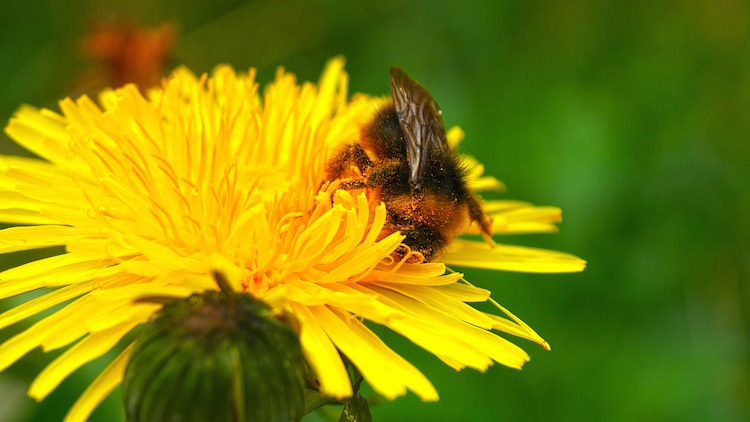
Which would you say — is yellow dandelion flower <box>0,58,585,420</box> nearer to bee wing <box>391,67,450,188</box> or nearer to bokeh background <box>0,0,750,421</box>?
bee wing <box>391,67,450,188</box>

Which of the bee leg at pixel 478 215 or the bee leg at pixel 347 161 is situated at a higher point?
the bee leg at pixel 347 161

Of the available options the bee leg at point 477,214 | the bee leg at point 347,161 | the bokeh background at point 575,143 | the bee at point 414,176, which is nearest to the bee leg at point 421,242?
the bee at point 414,176

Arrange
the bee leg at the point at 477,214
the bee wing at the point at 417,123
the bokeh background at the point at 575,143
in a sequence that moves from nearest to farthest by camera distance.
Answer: the bee wing at the point at 417,123 → the bee leg at the point at 477,214 → the bokeh background at the point at 575,143

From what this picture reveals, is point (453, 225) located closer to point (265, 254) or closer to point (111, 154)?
point (265, 254)

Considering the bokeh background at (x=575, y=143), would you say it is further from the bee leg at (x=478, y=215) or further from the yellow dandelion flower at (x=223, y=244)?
the bee leg at (x=478, y=215)

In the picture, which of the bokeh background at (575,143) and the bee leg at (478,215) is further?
the bokeh background at (575,143)

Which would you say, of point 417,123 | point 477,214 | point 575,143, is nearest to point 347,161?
point 417,123

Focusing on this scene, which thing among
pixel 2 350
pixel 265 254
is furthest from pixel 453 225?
pixel 2 350
